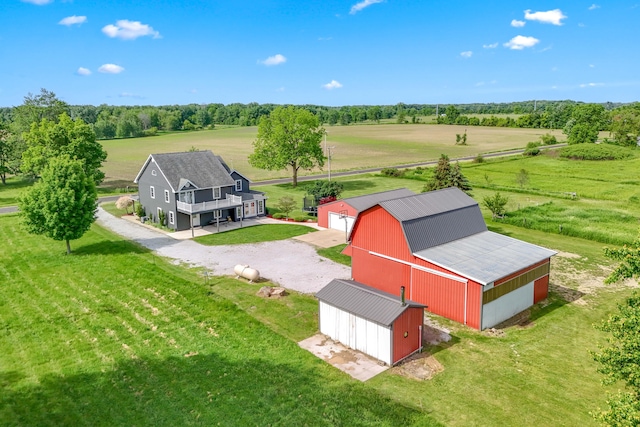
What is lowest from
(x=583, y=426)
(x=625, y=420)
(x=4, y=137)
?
(x=583, y=426)

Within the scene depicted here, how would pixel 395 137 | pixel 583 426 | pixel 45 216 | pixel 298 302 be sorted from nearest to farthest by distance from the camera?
1. pixel 583 426
2. pixel 298 302
3. pixel 45 216
4. pixel 395 137

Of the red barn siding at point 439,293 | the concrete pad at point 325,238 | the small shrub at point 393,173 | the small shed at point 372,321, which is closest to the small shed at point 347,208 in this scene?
the concrete pad at point 325,238

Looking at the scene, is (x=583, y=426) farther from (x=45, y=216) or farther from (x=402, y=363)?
(x=45, y=216)

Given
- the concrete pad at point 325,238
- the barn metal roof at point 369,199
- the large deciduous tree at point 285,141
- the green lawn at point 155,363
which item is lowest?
the green lawn at point 155,363

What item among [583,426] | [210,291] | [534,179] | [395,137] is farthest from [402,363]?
[395,137]

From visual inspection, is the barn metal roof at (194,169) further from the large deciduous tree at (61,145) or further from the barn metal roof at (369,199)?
the large deciduous tree at (61,145)

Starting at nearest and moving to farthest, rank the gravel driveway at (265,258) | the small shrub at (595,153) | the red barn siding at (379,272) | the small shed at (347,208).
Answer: the red barn siding at (379,272)
the gravel driveway at (265,258)
the small shed at (347,208)
the small shrub at (595,153)

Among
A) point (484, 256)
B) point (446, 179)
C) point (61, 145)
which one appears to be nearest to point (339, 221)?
point (446, 179)

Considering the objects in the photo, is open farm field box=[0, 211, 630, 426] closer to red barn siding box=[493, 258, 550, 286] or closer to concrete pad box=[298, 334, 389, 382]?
concrete pad box=[298, 334, 389, 382]
